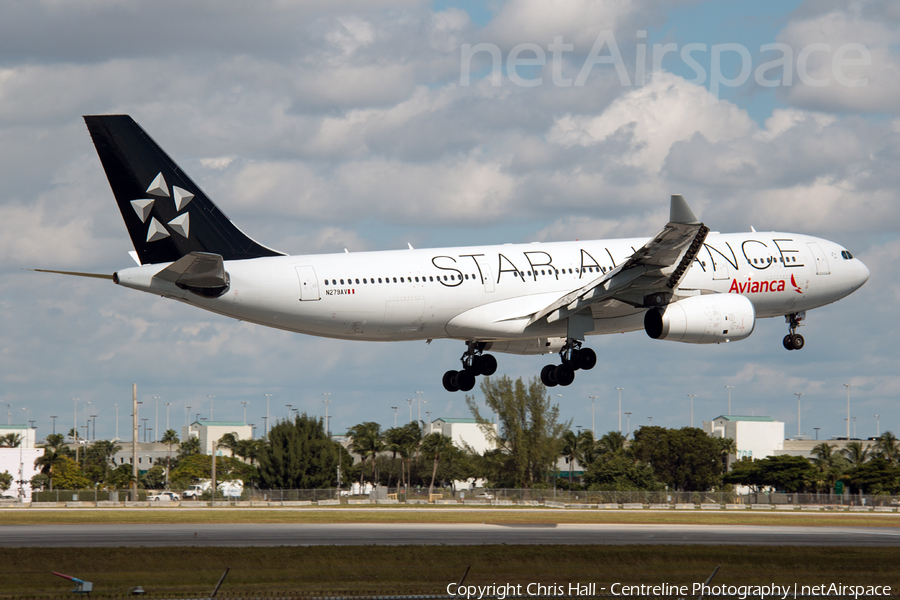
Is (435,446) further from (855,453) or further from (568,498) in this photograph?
(568,498)

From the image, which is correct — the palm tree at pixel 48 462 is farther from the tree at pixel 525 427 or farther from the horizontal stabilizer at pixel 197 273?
the horizontal stabilizer at pixel 197 273

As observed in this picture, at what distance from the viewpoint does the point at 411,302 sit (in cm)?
3962

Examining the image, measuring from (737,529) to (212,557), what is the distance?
32.3m

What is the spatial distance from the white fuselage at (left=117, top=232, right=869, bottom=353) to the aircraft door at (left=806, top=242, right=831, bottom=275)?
2.5 inches

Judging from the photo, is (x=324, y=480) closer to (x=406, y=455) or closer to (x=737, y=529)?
(x=406, y=455)

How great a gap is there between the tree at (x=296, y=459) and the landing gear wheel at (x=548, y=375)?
81.8 m

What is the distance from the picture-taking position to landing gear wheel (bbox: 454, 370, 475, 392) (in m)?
45.7

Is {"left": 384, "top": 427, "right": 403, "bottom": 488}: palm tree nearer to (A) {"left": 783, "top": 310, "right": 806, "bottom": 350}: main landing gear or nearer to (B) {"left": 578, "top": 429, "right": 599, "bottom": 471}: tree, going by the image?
(B) {"left": 578, "top": 429, "right": 599, "bottom": 471}: tree

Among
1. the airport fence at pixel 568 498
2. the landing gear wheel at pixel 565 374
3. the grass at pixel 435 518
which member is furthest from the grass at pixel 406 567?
the airport fence at pixel 568 498

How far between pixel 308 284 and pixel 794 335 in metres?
22.8

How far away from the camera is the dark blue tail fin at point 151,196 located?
37.4m

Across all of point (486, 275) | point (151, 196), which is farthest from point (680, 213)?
point (151, 196)

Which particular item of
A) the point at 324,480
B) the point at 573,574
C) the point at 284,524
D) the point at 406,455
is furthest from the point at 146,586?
the point at 406,455

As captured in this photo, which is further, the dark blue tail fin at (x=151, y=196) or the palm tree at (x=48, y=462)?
the palm tree at (x=48, y=462)
